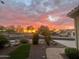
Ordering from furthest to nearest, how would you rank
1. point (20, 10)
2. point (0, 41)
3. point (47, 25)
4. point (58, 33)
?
point (58, 33) → point (47, 25) → point (20, 10) → point (0, 41)

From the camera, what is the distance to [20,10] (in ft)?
77.5

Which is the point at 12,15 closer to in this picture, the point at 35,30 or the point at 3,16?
the point at 3,16

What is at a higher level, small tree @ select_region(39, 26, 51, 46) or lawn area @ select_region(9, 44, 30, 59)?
small tree @ select_region(39, 26, 51, 46)

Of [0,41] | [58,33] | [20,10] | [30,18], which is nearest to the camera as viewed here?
[0,41]

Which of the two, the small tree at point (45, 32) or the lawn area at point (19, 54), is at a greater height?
the small tree at point (45, 32)

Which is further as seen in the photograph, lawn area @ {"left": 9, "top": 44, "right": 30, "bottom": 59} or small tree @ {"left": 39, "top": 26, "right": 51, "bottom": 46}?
small tree @ {"left": 39, "top": 26, "right": 51, "bottom": 46}

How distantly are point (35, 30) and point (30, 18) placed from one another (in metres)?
1.57

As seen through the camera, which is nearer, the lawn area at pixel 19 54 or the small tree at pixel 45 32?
the lawn area at pixel 19 54

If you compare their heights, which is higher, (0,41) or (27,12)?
(27,12)

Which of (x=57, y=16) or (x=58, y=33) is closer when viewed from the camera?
(x=57, y=16)

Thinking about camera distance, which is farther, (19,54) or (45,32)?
(45,32)

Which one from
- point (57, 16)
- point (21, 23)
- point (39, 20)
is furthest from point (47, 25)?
point (57, 16)

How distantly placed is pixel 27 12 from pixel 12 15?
1.62 meters

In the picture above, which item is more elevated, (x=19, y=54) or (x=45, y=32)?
(x=45, y=32)
